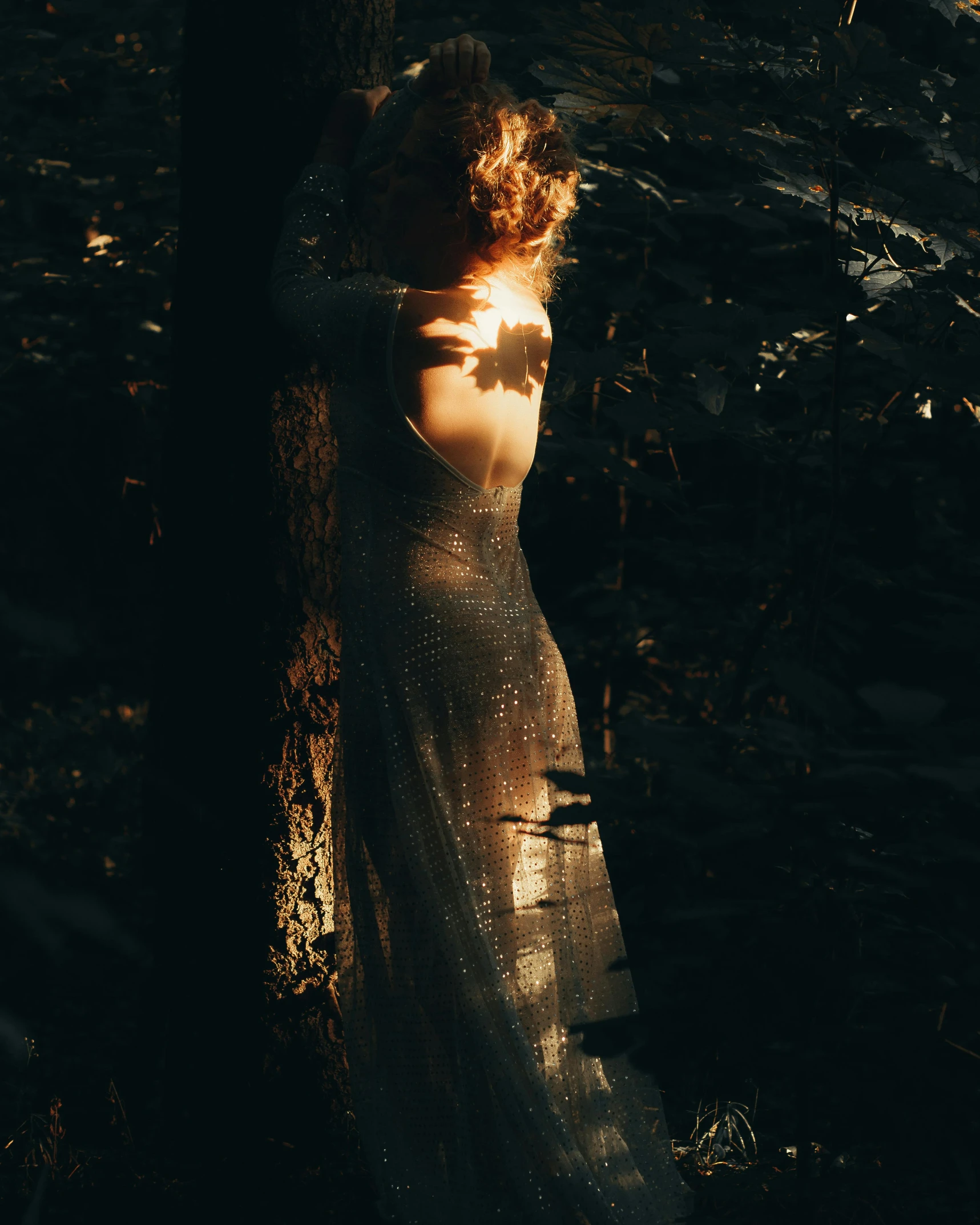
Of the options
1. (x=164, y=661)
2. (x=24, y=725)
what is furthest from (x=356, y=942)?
(x=24, y=725)

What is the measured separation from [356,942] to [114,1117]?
108 centimetres

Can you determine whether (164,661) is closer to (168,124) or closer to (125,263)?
(125,263)

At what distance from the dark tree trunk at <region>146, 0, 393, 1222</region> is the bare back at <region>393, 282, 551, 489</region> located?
43 cm

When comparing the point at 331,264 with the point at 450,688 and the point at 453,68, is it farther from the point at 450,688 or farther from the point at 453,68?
the point at 450,688

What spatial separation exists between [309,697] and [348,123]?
1161 millimetres

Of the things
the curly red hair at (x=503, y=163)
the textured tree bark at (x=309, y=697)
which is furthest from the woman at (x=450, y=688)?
the textured tree bark at (x=309, y=697)

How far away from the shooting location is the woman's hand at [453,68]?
195cm

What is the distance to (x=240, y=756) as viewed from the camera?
7.86 ft

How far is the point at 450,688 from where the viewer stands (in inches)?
81.6

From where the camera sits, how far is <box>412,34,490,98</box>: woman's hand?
6.39 ft

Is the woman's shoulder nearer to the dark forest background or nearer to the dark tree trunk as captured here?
the dark forest background

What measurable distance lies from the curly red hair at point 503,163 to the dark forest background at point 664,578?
0.17 meters

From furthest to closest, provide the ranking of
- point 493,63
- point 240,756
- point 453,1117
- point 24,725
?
point 24,725 → point 493,63 → point 240,756 → point 453,1117

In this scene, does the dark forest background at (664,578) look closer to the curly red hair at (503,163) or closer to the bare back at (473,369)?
the curly red hair at (503,163)
